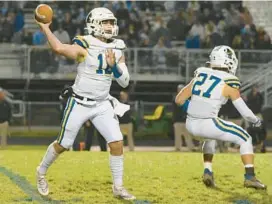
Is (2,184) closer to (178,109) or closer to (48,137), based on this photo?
(178,109)

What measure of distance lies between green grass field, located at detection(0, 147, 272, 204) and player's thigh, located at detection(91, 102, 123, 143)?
647 millimetres

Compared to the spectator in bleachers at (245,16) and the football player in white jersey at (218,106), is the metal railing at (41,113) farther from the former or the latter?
the football player in white jersey at (218,106)

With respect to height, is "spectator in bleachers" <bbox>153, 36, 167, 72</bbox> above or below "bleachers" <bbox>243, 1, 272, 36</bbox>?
below

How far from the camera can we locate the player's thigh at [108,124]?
29.6 ft

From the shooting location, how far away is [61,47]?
28.8 ft

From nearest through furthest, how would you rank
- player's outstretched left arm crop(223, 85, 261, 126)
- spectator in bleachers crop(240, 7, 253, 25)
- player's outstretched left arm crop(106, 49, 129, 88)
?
player's outstretched left arm crop(106, 49, 129, 88) → player's outstretched left arm crop(223, 85, 261, 126) → spectator in bleachers crop(240, 7, 253, 25)

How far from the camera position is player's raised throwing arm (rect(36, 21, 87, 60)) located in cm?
873

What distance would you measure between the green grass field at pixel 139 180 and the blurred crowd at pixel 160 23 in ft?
34.6

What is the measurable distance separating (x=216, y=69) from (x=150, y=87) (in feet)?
42.7

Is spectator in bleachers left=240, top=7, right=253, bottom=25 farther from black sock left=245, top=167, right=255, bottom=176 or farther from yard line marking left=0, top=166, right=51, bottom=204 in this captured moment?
black sock left=245, top=167, right=255, bottom=176

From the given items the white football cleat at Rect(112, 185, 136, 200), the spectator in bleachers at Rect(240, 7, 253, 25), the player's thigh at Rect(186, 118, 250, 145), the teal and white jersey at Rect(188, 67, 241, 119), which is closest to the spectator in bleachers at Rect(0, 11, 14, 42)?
the spectator in bleachers at Rect(240, 7, 253, 25)

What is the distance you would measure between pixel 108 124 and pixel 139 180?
1.40 m

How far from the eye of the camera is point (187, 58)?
864 inches

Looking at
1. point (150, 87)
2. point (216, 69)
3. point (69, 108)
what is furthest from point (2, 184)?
point (150, 87)
